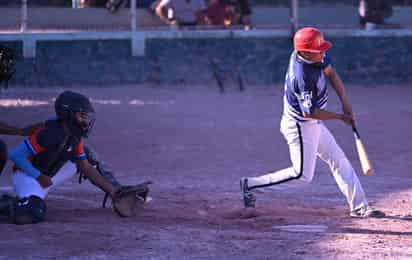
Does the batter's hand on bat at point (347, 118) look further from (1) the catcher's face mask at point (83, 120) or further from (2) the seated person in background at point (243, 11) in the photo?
(2) the seated person in background at point (243, 11)

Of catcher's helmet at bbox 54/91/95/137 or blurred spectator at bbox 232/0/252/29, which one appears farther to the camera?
blurred spectator at bbox 232/0/252/29

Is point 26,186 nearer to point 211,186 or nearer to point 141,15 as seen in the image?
point 211,186

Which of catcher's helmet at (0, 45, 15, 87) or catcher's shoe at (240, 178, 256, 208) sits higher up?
catcher's helmet at (0, 45, 15, 87)

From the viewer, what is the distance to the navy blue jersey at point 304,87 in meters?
7.84

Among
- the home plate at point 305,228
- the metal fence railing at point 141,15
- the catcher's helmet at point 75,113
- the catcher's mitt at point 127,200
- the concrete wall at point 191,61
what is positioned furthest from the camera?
the metal fence railing at point 141,15

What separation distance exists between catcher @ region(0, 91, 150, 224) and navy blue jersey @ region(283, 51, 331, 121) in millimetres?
1547

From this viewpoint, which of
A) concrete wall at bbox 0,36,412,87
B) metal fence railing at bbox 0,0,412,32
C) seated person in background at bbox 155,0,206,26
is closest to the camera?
concrete wall at bbox 0,36,412,87

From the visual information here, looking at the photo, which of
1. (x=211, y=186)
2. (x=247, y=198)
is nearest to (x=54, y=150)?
(x=247, y=198)

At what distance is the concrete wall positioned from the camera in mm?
17547

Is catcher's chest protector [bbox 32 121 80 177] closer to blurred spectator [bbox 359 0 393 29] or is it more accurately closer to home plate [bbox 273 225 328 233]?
home plate [bbox 273 225 328 233]

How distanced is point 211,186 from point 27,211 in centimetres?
280

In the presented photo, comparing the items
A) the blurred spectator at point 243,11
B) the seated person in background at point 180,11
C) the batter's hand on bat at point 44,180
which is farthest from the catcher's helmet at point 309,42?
the blurred spectator at point 243,11

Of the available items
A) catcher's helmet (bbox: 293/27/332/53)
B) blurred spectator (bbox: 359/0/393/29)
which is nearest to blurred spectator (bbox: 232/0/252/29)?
blurred spectator (bbox: 359/0/393/29)

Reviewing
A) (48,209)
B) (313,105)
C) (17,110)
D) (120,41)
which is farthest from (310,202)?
(120,41)
